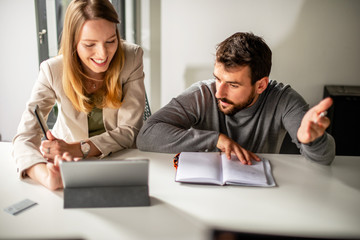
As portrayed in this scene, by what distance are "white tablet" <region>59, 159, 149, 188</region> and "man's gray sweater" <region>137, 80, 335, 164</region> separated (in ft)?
1.28

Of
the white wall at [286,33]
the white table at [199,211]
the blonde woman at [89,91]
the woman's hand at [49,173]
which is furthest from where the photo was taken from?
the white wall at [286,33]

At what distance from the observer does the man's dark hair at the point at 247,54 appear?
158 cm

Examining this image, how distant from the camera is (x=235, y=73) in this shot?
158 cm

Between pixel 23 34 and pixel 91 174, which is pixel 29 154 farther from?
pixel 23 34

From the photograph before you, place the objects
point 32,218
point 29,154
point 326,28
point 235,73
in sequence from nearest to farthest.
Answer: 1. point 32,218
2. point 29,154
3. point 235,73
4. point 326,28

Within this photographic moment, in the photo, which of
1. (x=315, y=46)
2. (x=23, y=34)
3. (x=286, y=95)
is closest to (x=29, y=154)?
(x=286, y=95)

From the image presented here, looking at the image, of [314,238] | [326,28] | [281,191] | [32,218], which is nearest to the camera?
[314,238]

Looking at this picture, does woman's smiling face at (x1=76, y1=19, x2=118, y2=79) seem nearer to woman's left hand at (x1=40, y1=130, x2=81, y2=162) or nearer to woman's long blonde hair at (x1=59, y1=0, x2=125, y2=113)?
woman's long blonde hair at (x1=59, y1=0, x2=125, y2=113)

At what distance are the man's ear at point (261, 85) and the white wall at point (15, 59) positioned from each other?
241cm

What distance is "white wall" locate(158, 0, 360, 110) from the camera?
3.25 m

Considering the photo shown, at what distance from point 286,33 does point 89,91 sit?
2152 millimetres

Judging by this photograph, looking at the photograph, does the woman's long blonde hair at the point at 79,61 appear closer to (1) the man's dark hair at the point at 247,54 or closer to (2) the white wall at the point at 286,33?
(1) the man's dark hair at the point at 247,54

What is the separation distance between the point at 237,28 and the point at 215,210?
251 centimetres

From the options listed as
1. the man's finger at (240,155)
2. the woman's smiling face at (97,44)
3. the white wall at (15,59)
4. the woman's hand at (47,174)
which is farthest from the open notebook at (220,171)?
the white wall at (15,59)
